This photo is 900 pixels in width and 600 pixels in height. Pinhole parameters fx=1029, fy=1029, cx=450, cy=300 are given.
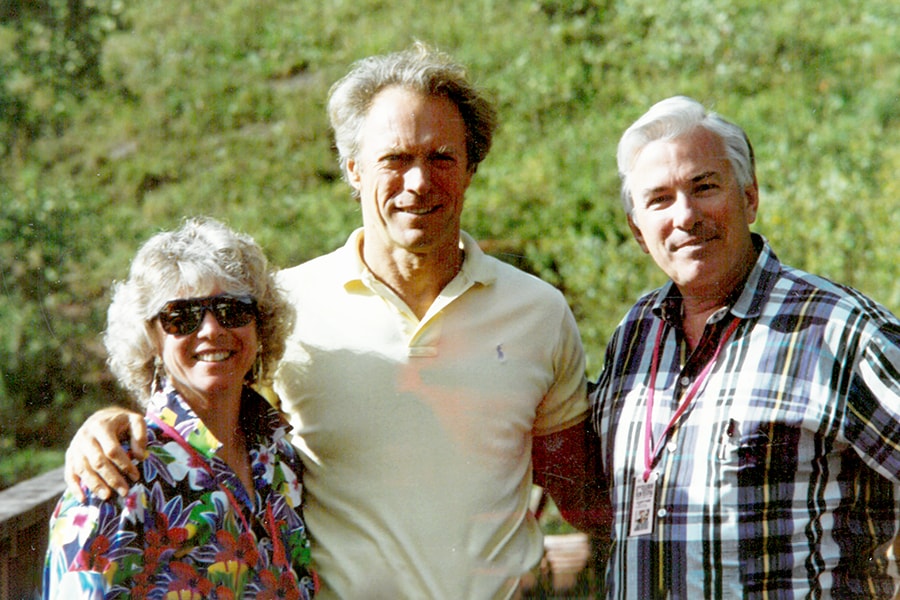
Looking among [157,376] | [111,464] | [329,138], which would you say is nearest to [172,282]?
[157,376]

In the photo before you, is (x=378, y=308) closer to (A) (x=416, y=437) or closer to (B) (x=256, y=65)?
(A) (x=416, y=437)

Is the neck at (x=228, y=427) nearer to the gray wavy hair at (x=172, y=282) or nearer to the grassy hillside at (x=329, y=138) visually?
the gray wavy hair at (x=172, y=282)

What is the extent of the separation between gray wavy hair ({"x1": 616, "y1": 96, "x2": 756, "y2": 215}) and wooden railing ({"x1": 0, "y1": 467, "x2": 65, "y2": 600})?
1883 millimetres

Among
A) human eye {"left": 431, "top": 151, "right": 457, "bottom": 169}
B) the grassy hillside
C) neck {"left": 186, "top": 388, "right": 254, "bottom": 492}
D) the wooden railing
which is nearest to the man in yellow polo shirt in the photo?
human eye {"left": 431, "top": 151, "right": 457, "bottom": 169}

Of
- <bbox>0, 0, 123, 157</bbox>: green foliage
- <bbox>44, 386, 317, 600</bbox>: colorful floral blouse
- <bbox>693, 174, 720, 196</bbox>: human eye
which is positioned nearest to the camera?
<bbox>44, 386, 317, 600</bbox>: colorful floral blouse

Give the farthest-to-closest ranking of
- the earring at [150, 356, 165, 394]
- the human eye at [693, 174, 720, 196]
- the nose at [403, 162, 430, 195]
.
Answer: the nose at [403, 162, 430, 195] < the human eye at [693, 174, 720, 196] < the earring at [150, 356, 165, 394]

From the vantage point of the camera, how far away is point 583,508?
261 cm

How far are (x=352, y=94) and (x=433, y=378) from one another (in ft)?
2.34

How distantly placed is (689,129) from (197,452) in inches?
48.9

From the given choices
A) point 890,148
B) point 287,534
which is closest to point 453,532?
point 287,534

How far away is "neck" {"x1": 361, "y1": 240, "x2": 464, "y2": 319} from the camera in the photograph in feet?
8.02

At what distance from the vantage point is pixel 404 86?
2.44 metres

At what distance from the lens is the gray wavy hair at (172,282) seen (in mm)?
2088

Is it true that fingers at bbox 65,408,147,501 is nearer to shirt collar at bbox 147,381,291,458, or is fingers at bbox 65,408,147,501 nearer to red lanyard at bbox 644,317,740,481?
shirt collar at bbox 147,381,291,458
